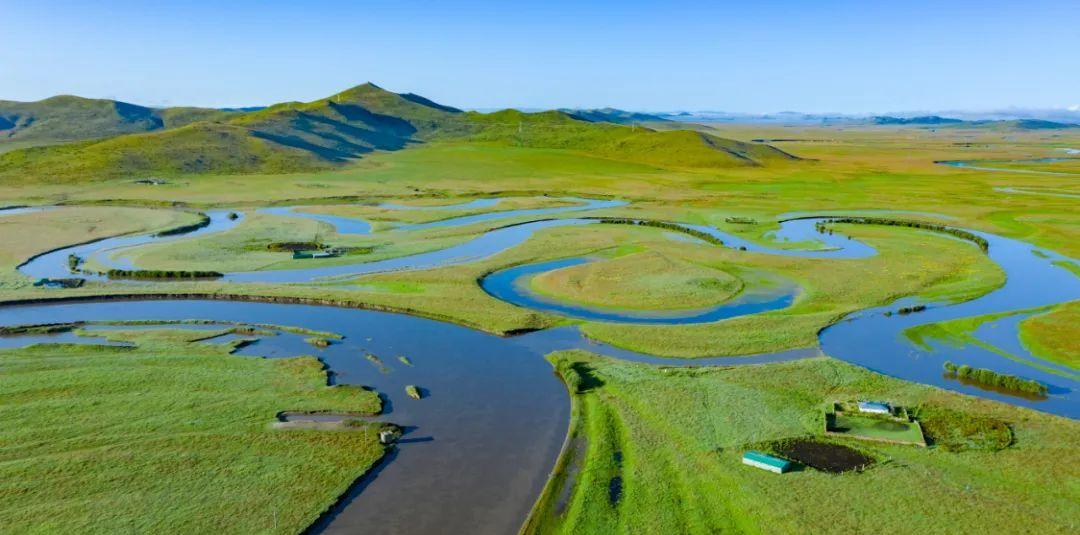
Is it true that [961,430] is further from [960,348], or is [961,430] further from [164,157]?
[164,157]

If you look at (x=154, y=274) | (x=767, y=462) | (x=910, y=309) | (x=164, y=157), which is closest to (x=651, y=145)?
(x=164, y=157)

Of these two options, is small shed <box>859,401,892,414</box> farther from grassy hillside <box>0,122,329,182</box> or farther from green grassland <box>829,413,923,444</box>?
grassy hillside <box>0,122,329,182</box>

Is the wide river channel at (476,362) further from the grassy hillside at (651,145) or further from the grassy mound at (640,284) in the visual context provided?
the grassy hillside at (651,145)

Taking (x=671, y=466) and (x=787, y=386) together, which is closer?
(x=671, y=466)

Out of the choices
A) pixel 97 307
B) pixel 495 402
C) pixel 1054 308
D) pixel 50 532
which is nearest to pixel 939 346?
pixel 1054 308

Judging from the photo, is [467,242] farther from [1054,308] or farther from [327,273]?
Result: [1054,308]

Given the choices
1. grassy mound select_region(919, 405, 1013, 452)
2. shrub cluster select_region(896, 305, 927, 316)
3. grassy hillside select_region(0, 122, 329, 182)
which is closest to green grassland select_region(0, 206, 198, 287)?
grassy hillside select_region(0, 122, 329, 182)

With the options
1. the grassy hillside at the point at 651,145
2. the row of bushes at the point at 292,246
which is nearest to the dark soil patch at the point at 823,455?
the row of bushes at the point at 292,246
